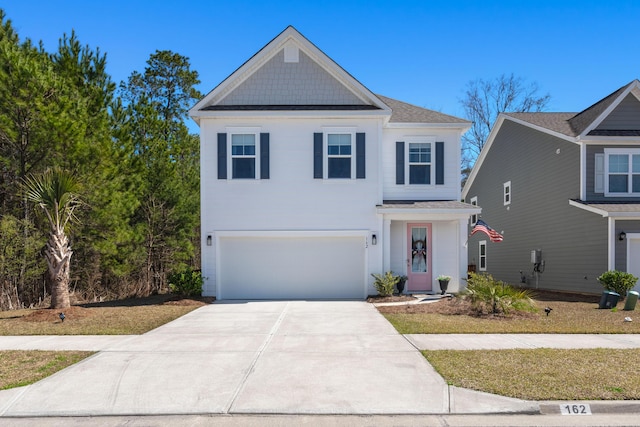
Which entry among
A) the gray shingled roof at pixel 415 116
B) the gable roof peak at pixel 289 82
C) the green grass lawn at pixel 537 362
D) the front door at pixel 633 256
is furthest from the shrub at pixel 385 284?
the front door at pixel 633 256

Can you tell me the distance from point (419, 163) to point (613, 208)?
655 centimetres

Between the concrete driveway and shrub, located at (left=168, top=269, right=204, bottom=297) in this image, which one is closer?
the concrete driveway

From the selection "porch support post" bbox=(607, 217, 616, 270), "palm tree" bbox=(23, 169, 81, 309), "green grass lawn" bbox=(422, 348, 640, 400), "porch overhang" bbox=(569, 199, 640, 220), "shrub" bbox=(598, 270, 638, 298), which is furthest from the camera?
"porch support post" bbox=(607, 217, 616, 270)

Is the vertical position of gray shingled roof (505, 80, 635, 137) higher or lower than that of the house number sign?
higher

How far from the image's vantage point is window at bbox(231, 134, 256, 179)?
15766 mm

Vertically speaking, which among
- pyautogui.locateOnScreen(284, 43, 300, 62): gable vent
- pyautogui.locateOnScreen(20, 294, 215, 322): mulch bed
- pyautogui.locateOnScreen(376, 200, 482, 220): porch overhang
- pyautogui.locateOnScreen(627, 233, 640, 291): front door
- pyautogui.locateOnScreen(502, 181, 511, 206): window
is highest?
pyautogui.locateOnScreen(284, 43, 300, 62): gable vent

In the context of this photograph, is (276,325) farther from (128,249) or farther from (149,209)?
(149,209)

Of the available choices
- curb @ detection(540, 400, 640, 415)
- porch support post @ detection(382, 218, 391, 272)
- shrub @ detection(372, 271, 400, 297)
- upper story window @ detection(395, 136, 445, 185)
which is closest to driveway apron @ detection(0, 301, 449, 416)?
curb @ detection(540, 400, 640, 415)

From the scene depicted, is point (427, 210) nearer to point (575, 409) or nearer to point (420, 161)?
point (420, 161)

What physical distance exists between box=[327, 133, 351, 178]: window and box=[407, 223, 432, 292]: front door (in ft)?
9.74

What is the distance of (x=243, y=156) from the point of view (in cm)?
1580

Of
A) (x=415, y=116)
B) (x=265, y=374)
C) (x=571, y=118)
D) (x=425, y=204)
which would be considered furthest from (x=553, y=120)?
(x=265, y=374)

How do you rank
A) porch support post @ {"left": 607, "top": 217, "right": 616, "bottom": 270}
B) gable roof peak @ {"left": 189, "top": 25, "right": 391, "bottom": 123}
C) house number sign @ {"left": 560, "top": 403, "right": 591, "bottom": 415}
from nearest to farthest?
house number sign @ {"left": 560, "top": 403, "right": 591, "bottom": 415} → gable roof peak @ {"left": 189, "top": 25, "right": 391, "bottom": 123} → porch support post @ {"left": 607, "top": 217, "right": 616, "bottom": 270}

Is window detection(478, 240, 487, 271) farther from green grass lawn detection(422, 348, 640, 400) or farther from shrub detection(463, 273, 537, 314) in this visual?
green grass lawn detection(422, 348, 640, 400)
